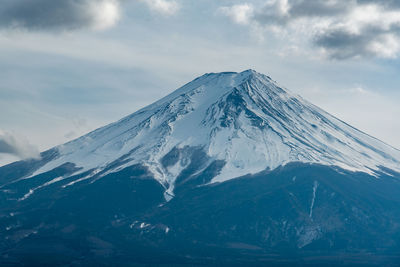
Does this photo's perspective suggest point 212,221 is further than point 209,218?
No

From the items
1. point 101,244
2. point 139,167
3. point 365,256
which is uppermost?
point 139,167

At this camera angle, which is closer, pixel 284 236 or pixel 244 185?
pixel 284 236

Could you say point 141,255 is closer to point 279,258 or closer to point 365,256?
point 279,258

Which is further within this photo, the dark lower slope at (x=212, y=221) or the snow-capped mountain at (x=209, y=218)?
the dark lower slope at (x=212, y=221)

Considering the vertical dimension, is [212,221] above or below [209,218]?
below

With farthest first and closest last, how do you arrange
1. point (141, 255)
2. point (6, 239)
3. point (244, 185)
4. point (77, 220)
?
point (244, 185), point (77, 220), point (6, 239), point (141, 255)

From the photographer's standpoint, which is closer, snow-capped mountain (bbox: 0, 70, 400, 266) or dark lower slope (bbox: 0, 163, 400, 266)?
snow-capped mountain (bbox: 0, 70, 400, 266)

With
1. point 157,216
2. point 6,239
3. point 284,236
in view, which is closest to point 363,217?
point 284,236

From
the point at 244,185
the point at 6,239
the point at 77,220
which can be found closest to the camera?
the point at 6,239
